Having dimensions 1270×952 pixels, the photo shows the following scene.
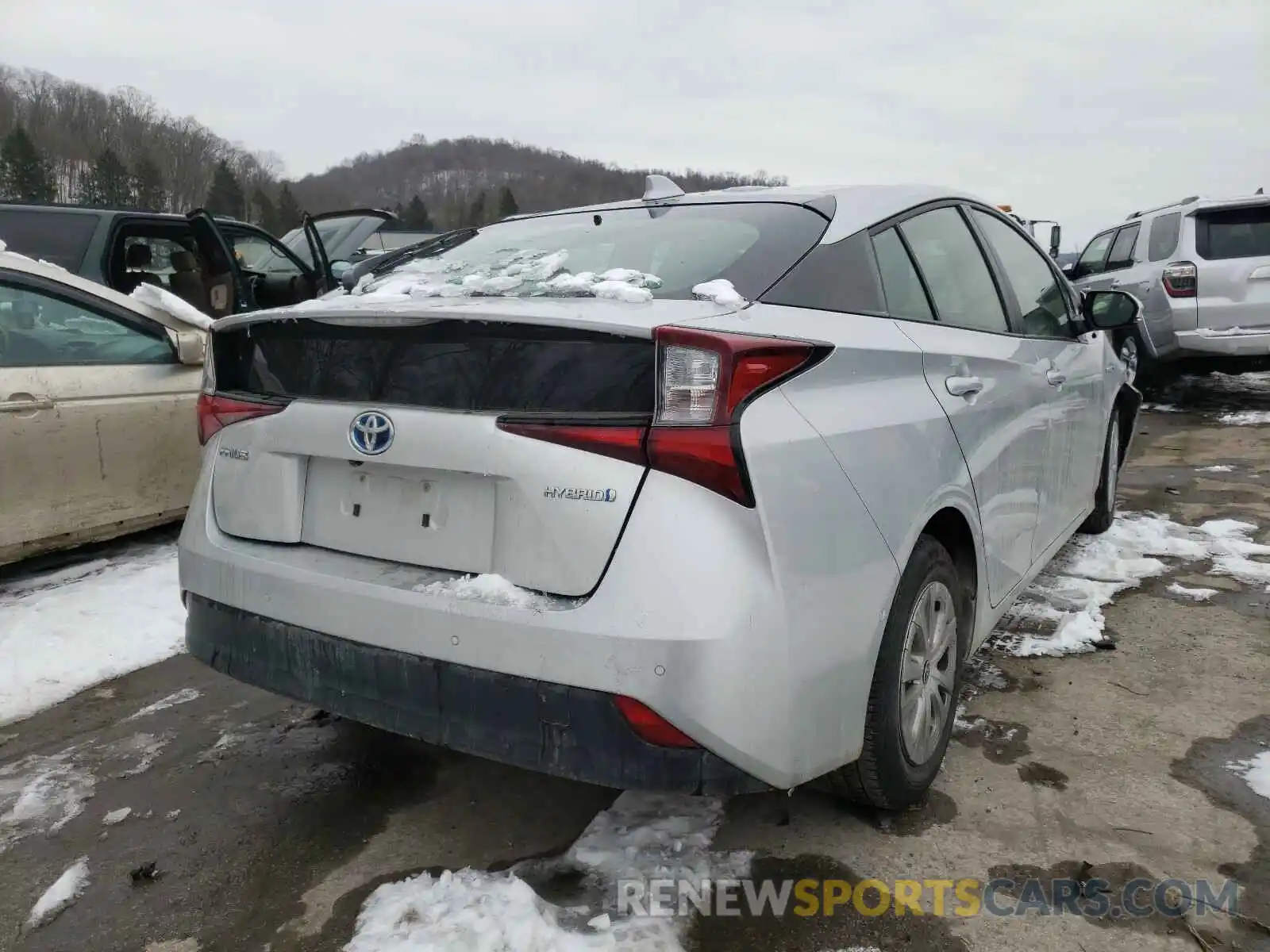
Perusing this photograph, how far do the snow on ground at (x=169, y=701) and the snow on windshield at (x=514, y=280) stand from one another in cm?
159

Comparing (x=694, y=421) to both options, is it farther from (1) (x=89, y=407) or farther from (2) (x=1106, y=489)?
(2) (x=1106, y=489)

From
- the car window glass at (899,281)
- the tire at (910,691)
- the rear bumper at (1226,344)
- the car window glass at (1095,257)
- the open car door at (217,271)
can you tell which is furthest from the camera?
the car window glass at (1095,257)

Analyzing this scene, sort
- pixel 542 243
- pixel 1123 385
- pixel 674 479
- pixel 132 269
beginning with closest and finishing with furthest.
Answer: pixel 674 479 < pixel 542 243 < pixel 1123 385 < pixel 132 269

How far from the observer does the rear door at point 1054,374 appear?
10.8ft

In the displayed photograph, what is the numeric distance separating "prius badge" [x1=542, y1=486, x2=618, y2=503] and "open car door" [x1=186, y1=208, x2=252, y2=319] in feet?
15.1

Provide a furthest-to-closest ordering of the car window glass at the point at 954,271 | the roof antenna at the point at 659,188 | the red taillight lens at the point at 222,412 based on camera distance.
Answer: the roof antenna at the point at 659,188
the car window glass at the point at 954,271
the red taillight lens at the point at 222,412

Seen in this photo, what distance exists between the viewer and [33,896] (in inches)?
84.4

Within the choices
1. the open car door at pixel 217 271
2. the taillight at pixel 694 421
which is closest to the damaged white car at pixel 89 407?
the open car door at pixel 217 271

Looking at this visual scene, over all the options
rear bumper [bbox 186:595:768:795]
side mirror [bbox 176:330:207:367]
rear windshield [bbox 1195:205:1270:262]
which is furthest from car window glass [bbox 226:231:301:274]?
rear windshield [bbox 1195:205:1270:262]

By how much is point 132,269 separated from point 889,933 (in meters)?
5.85

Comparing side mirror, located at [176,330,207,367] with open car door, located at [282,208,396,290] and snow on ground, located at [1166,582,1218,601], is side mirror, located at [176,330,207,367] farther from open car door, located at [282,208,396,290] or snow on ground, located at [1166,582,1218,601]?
snow on ground, located at [1166,582,1218,601]

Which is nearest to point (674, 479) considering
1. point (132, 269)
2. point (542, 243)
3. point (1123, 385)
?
point (542, 243)

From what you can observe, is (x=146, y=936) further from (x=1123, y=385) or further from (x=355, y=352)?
(x=1123, y=385)

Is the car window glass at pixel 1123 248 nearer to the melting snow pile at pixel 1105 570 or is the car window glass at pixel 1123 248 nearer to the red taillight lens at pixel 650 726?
the melting snow pile at pixel 1105 570
